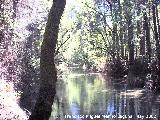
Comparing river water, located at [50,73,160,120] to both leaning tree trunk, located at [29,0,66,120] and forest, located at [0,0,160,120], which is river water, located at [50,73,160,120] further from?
leaning tree trunk, located at [29,0,66,120]

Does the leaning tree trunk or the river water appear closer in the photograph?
the leaning tree trunk

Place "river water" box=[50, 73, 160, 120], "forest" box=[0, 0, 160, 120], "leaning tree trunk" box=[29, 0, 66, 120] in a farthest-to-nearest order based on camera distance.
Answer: "river water" box=[50, 73, 160, 120], "forest" box=[0, 0, 160, 120], "leaning tree trunk" box=[29, 0, 66, 120]

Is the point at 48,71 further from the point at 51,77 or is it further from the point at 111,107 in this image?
the point at 111,107

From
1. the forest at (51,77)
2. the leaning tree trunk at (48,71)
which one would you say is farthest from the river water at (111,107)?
the leaning tree trunk at (48,71)

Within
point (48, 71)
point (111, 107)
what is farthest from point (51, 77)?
point (111, 107)

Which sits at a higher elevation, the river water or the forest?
the forest

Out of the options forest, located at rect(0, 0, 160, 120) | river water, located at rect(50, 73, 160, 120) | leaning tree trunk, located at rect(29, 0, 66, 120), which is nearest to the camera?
leaning tree trunk, located at rect(29, 0, 66, 120)

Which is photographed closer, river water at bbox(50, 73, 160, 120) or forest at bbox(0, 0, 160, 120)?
forest at bbox(0, 0, 160, 120)

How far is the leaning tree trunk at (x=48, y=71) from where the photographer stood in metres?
11.2

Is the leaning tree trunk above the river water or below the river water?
above

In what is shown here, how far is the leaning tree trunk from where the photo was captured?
36.8 ft

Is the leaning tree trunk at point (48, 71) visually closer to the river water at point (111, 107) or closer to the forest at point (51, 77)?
the forest at point (51, 77)

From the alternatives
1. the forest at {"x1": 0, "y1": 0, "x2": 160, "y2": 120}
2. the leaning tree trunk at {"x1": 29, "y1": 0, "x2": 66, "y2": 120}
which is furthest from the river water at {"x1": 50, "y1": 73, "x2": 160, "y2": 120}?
the leaning tree trunk at {"x1": 29, "y1": 0, "x2": 66, "y2": 120}

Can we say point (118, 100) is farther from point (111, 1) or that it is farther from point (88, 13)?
point (88, 13)
